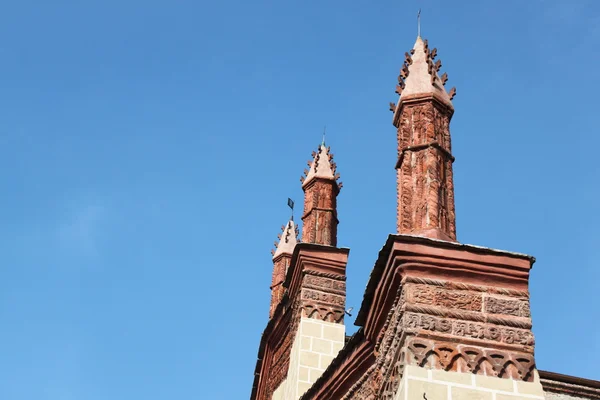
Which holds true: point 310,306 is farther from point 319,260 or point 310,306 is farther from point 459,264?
point 459,264

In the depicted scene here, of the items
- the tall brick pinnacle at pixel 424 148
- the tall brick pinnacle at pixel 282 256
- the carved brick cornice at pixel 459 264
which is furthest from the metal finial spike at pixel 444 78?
the tall brick pinnacle at pixel 282 256

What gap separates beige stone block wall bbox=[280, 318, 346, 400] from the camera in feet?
41.8

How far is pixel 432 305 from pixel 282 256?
370 inches

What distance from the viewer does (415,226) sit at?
29.8ft

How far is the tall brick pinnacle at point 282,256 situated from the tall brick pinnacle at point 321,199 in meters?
2.24

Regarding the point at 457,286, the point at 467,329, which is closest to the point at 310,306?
the point at 457,286

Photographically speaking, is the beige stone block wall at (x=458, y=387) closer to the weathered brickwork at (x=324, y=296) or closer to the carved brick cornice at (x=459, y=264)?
the carved brick cornice at (x=459, y=264)

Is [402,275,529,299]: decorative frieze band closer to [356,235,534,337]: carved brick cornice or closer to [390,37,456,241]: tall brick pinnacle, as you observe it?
[356,235,534,337]: carved brick cornice

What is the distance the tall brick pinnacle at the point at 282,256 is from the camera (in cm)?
1719

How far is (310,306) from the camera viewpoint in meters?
13.6

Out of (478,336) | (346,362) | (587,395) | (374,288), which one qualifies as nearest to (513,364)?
(478,336)

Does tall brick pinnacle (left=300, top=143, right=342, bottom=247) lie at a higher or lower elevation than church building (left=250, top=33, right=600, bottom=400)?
higher

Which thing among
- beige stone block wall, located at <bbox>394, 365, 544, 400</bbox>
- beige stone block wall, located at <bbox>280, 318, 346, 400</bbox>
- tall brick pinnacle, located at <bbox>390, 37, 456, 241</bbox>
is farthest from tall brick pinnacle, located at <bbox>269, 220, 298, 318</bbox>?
beige stone block wall, located at <bbox>394, 365, 544, 400</bbox>

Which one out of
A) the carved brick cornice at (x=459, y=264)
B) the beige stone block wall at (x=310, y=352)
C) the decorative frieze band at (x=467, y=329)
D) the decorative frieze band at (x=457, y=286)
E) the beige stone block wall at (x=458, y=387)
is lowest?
the beige stone block wall at (x=458, y=387)
